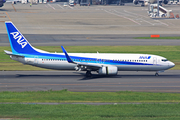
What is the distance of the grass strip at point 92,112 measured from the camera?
2457 cm

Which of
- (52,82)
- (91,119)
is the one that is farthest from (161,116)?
(52,82)

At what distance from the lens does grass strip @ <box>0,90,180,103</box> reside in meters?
31.4

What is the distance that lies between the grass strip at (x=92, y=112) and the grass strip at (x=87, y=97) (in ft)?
9.40

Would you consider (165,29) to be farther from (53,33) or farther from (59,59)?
(59,59)

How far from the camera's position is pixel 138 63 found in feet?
157

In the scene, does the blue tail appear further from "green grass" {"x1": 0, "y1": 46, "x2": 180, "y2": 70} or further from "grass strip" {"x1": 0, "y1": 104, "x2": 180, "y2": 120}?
"grass strip" {"x1": 0, "y1": 104, "x2": 180, "y2": 120}

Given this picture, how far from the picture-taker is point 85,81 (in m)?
44.5

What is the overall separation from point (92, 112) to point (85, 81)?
728 inches

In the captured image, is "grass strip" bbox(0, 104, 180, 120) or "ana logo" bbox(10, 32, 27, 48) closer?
"grass strip" bbox(0, 104, 180, 120)

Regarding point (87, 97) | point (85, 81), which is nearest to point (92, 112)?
point (87, 97)

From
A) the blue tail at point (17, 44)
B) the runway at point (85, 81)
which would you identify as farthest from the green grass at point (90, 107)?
the blue tail at point (17, 44)

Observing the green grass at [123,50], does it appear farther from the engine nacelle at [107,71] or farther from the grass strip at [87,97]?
the grass strip at [87,97]

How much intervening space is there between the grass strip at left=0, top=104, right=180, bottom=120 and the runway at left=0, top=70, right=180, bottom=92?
34.7 ft

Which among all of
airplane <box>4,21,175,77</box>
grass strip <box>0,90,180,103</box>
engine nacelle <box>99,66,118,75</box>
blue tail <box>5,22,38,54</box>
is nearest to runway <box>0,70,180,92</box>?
engine nacelle <box>99,66,118,75</box>
